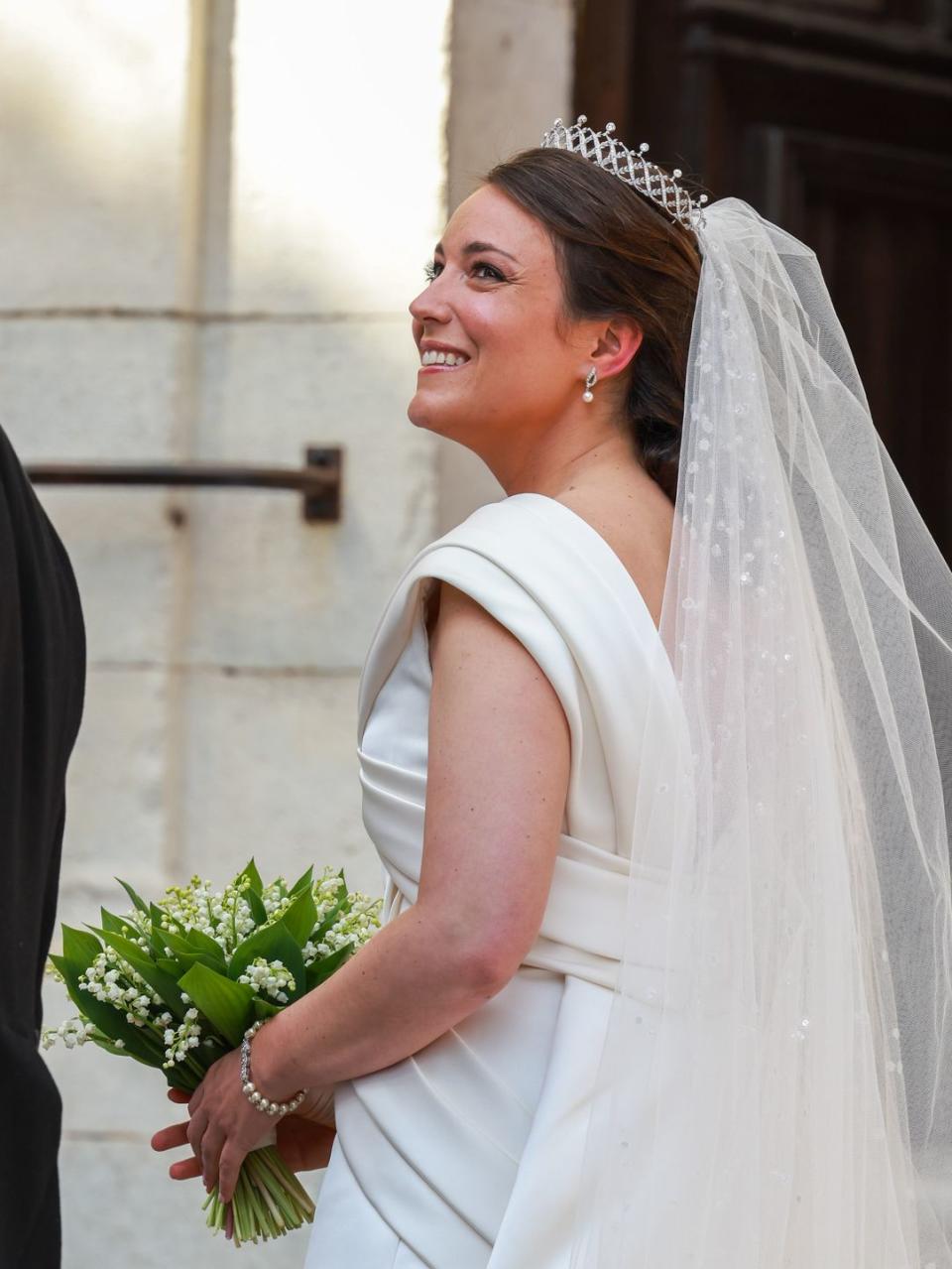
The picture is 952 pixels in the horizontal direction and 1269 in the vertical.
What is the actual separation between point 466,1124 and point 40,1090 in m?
0.56

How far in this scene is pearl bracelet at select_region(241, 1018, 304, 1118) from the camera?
1.88 metres

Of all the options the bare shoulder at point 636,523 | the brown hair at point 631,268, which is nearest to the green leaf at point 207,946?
the bare shoulder at point 636,523

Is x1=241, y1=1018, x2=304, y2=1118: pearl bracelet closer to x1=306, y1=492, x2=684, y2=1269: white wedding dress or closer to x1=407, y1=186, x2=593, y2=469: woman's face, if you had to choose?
x1=306, y1=492, x2=684, y2=1269: white wedding dress

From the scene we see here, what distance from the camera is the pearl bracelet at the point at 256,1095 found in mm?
1877

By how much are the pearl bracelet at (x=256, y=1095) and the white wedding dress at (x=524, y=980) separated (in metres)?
0.06

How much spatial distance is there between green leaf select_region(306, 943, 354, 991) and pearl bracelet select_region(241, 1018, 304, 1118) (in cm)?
11

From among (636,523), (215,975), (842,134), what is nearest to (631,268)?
(636,523)

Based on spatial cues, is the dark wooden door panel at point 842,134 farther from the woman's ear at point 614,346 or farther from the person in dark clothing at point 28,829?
the person in dark clothing at point 28,829

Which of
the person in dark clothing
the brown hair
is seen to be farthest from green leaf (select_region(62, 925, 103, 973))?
the brown hair

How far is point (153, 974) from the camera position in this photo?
1951 mm

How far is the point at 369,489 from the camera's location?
380cm

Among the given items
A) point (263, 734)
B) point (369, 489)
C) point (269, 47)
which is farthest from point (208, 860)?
point (269, 47)

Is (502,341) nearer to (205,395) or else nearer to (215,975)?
(215,975)

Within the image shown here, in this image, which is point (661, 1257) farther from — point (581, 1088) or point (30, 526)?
point (30, 526)
